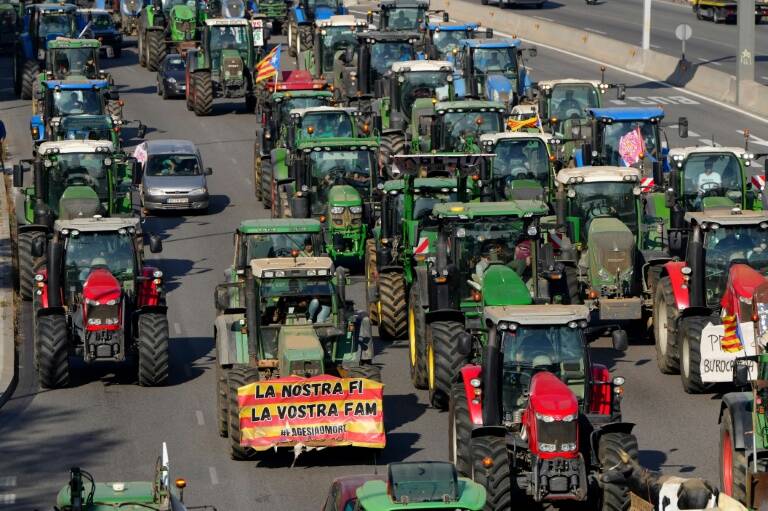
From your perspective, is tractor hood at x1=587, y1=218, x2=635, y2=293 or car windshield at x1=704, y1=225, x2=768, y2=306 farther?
tractor hood at x1=587, y1=218, x2=635, y2=293

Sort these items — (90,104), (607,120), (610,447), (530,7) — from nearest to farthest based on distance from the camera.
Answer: (610,447) < (607,120) < (90,104) < (530,7)

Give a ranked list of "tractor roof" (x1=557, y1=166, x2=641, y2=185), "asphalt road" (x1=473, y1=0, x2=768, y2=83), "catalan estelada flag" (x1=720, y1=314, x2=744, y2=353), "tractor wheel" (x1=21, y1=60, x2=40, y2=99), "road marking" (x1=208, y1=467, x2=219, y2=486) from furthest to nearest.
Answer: "asphalt road" (x1=473, y1=0, x2=768, y2=83) → "tractor wheel" (x1=21, y1=60, x2=40, y2=99) → "tractor roof" (x1=557, y1=166, x2=641, y2=185) → "catalan estelada flag" (x1=720, y1=314, x2=744, y2=353) → "road marking" (x1=208, y1=467, x2=219, y2=486)

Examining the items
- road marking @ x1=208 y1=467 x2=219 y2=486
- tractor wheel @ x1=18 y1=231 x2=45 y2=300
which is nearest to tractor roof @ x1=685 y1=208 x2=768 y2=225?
road marking @ x1=208 y1=467 x2=219 y2=486

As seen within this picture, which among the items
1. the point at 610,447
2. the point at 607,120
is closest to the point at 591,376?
the point at 610,447

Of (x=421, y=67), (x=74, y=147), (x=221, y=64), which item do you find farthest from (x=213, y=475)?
(x=221, y=64)

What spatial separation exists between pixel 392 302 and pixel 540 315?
10530 mm

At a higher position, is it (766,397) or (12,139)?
(766,397)

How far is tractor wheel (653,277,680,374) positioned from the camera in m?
32.2

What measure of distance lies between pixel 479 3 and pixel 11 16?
75.1 ft

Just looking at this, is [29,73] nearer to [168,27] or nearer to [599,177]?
[168,27]

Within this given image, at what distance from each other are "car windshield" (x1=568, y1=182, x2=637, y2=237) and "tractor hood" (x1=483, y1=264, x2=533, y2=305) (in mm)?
6667

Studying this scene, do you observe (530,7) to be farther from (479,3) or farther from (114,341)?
(114,341)

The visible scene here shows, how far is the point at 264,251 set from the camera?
33.4m

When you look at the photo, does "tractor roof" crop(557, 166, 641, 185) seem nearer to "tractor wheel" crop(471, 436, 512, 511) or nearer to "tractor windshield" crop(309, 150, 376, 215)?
"tractor windshield" crop(309, 150, 376, 215)
